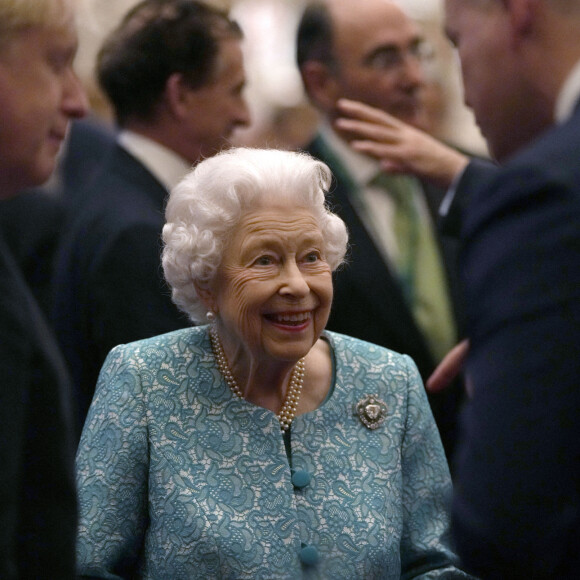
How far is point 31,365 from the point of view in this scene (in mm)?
1691

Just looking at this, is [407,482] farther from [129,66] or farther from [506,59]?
[129,66]

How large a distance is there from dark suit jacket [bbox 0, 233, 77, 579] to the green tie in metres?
1.74

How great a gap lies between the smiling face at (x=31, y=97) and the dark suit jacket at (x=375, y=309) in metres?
1.36

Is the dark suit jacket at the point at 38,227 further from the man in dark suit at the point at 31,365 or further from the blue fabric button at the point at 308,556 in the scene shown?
the man in dark suit at the point at 31,365

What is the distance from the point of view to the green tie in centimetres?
334

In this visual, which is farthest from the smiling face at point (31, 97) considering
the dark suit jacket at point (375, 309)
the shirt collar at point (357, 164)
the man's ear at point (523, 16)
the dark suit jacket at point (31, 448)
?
the shirt collar at point (357, 164)

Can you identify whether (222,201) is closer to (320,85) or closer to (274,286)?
(274,286)

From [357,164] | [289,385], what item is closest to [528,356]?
[289,385]

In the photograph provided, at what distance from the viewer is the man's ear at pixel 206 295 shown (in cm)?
280

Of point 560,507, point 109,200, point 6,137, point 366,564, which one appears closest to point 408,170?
point 109,200

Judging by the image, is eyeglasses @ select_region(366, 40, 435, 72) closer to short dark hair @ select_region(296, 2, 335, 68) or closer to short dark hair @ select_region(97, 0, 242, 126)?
short dark hair @ select_region(296, 2, 335, 68)

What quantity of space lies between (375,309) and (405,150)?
0.50 metres

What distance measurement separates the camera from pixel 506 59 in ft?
5.76

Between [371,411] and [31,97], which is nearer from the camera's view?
[31,97]
